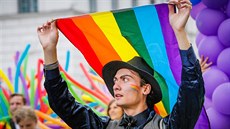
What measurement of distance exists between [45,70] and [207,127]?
42.7 inches

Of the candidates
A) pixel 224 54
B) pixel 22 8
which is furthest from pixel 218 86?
pixel 22 8

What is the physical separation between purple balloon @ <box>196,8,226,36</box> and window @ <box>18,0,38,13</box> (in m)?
21.9

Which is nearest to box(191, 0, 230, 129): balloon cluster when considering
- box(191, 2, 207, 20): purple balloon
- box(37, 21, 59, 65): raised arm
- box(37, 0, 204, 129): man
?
box(191, 2, 207, 20): purple balloon

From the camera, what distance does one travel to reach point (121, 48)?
3.69 m

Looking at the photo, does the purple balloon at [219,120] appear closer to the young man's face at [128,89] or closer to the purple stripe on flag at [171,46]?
the purple stripe on flag at [171,46]

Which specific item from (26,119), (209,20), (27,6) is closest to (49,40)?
(26,119)

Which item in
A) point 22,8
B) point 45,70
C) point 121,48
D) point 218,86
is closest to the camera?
point 45,70

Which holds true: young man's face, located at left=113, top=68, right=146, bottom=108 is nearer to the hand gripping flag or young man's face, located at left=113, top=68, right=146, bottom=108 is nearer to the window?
the hand gripping flag

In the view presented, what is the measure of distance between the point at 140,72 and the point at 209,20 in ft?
6.87

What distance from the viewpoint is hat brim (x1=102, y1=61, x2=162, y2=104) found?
3412mm

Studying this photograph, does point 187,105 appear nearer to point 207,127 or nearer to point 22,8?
point 207,127

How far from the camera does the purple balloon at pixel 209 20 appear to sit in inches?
209

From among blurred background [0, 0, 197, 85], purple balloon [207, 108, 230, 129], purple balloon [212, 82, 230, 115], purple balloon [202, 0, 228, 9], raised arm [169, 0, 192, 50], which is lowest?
blurred background [0, 0, 197, 85]

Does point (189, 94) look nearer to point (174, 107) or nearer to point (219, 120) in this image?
point (174, 107)
